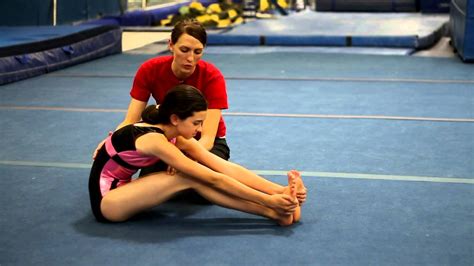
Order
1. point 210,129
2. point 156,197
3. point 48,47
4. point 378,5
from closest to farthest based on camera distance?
point 156,197, point 210,129, point 48,47, point 378,5

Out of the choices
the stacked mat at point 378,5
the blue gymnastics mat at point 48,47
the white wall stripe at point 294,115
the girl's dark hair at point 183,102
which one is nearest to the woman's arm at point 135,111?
the girl's dark hair at point 183,102

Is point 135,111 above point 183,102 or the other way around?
the other way around

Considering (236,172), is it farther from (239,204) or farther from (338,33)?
(338,33)

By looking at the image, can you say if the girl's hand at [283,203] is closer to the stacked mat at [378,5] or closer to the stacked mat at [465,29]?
the stacked mat at [465,29]

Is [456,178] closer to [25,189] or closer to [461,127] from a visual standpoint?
[461,127]

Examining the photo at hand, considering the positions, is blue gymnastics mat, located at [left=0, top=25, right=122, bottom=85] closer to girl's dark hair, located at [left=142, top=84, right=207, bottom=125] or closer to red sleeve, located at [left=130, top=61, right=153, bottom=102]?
red sleeve, located at [left=130, top=61, right=153, bottom=102]

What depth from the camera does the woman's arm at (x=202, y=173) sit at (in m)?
2.84

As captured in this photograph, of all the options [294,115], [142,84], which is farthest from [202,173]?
[294,115]

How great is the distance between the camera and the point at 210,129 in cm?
328

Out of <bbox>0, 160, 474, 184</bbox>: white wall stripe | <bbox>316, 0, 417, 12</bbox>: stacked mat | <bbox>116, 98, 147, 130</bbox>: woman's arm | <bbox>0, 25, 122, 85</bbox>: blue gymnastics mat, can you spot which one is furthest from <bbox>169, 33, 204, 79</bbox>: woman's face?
<bbox>316, 0, 417, 12</bbox>: stacked mat

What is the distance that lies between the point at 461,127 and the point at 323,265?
260 centimetres

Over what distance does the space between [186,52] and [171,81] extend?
27 cm

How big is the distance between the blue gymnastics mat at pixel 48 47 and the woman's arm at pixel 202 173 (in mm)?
4049

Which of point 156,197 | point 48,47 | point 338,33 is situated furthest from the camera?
point 338,33
